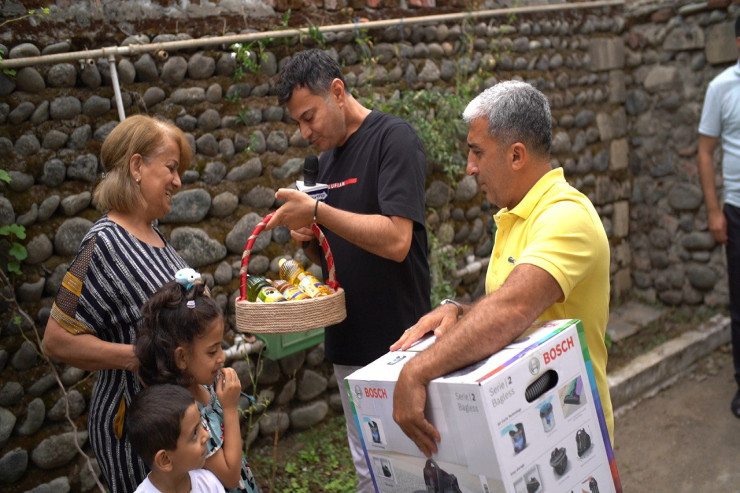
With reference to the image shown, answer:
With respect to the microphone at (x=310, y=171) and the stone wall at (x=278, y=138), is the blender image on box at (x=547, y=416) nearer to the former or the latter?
the microphone at (x=310, y=171)

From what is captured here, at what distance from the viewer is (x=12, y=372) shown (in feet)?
9.57

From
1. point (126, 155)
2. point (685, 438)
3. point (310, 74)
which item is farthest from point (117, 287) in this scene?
point (685, 438)

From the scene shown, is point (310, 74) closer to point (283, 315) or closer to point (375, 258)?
point (375, 258)

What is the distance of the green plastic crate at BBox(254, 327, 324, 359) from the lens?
12.1ft

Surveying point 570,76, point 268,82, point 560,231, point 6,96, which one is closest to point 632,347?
point 570,76

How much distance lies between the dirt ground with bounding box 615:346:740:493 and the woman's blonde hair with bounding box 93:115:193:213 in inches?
118

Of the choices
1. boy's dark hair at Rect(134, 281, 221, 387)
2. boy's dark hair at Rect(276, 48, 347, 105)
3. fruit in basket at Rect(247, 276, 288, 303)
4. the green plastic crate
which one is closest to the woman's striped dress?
boy's dark hair at Rect(134, 281, 221, 387)

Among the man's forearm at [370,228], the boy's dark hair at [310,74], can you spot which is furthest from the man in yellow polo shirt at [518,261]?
the boy's dark hair at [310,74]

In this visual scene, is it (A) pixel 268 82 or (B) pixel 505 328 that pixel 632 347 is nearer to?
(A) pixel 268 82

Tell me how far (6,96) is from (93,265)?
123cm

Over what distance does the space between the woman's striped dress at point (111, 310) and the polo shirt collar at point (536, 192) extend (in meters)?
1.12

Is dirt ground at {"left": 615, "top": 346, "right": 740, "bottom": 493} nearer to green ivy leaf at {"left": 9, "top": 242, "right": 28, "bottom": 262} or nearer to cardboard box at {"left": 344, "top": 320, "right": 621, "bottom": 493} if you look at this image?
cardboard box at {"left": 344, "top": 320, "right": 621, "bottom": 493}

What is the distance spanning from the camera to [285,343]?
374 centimetres

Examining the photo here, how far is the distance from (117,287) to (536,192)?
1.26 metres
